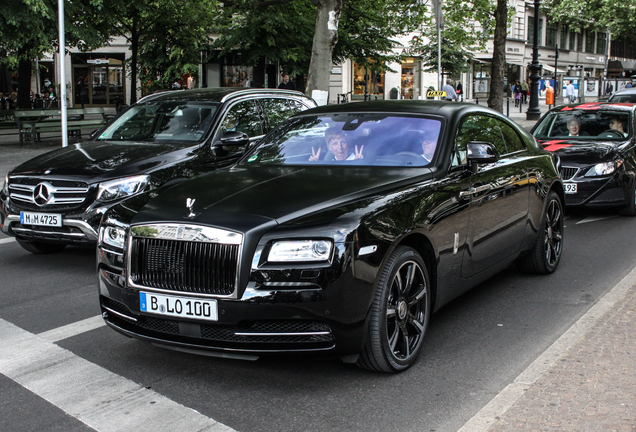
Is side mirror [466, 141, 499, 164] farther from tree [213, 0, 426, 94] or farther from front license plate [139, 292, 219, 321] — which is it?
tree [213, 0, 426, 94]

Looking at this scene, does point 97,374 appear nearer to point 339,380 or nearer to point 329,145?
point 339,380

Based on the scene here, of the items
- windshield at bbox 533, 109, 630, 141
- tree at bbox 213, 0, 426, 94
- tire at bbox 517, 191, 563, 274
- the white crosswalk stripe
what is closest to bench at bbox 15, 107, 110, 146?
tree at bbox 213, 0, 426, 94

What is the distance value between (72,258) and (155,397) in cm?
412

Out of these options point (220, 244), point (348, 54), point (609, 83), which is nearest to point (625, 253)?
point (220, 244)

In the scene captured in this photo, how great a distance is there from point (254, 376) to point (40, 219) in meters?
3.54

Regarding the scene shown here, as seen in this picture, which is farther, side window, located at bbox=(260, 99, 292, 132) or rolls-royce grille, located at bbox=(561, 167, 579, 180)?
rolls-royce grille, located at bbox=(561, 167, 579, 180)

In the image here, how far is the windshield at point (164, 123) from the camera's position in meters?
7.95

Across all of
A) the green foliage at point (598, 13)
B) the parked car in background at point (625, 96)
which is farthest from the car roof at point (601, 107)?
the green foliage at point (598, 13)

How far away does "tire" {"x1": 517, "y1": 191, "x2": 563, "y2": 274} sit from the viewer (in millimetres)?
6441

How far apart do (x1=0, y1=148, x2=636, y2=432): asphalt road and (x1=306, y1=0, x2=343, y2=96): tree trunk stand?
14.1 m

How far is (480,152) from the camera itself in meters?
5.03

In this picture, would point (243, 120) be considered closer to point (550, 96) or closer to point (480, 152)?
point (480, 152)

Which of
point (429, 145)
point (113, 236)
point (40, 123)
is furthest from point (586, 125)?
point (40, 123)

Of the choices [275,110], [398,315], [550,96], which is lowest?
[398,315]
